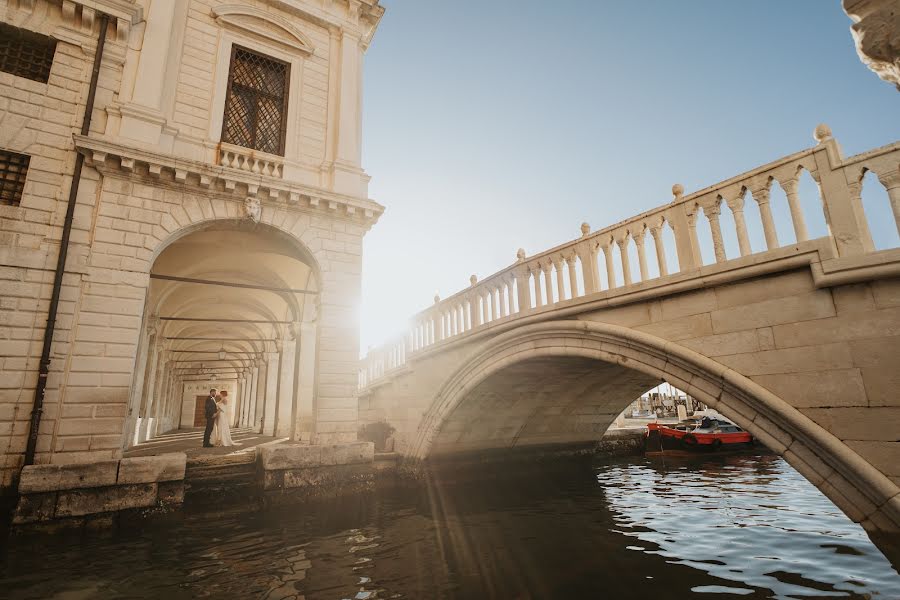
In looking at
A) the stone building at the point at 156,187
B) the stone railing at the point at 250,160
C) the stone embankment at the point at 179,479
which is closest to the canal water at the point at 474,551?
the stone embankment at the point at 179,479

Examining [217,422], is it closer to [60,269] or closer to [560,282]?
[60,269]

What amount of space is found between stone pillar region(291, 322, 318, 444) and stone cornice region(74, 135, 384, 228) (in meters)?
3.68

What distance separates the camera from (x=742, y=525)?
580 cm

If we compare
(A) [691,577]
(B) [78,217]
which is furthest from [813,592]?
(B) [78,217]

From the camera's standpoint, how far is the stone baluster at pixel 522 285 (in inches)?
305

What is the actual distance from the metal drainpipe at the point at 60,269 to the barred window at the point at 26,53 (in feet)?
2.52

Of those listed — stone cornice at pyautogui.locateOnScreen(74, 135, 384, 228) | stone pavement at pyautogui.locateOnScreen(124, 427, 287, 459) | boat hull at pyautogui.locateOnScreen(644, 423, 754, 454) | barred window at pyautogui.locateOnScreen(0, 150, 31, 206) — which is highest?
stone cornice at pyautogui.locateOnScreen(74, 135, 384, 228)

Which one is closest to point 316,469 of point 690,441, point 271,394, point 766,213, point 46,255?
point 46,255

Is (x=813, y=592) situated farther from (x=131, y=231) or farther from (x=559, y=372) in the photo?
(x=131, y=231)

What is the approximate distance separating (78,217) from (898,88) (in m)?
9.12

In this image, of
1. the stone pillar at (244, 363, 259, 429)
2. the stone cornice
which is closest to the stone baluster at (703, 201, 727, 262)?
the stone cornice

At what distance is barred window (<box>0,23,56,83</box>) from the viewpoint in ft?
23.7

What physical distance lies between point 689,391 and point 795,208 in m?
2.26

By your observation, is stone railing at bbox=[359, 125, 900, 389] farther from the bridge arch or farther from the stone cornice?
the stone cornice
